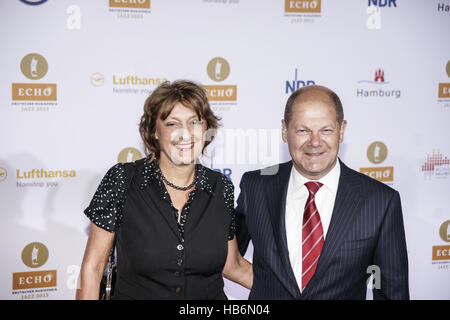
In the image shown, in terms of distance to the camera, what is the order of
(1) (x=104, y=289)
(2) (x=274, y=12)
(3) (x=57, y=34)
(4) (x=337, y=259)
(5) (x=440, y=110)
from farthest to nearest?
(5) (x=440, y=110)
(2) (x=274, y=12)
(3) (x=57, y=34)
(1) (x=104, y=289)
(4) (x=337, y=259)

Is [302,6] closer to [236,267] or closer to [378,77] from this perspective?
[378,77]

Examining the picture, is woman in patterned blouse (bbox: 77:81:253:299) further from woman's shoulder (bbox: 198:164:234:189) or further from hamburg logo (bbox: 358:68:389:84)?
hamburg logo (bbox: 358:68:389:84)

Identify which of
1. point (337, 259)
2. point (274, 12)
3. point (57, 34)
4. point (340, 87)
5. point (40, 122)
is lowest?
point (337, 259)

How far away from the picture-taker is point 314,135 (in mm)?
2100

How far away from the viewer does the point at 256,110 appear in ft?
12.3

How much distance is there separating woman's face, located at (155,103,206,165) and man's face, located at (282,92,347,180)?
0.48 metres

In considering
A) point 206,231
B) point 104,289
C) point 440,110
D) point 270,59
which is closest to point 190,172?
point 206,231

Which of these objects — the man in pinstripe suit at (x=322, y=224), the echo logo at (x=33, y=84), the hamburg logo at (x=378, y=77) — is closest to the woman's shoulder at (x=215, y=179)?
the man in pinstripe suit at (x=322, y=224)

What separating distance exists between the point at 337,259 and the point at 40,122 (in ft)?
8.07

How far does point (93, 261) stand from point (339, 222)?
116 cm

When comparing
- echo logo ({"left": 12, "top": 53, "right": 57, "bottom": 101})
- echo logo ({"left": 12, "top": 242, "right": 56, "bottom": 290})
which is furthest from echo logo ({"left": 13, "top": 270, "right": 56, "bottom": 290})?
echo logo ({"left": 12, "top": 53, "right": 57, "bottom": 101})

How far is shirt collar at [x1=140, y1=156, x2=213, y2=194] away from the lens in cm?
226

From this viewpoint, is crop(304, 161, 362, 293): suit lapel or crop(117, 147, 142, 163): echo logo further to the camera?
crop(117, 147, 142, 163): echo logo
